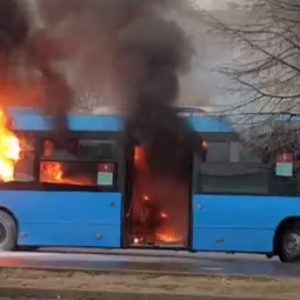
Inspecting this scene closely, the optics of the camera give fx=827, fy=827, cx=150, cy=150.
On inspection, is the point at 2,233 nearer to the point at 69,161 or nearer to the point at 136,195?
the point at 69,161

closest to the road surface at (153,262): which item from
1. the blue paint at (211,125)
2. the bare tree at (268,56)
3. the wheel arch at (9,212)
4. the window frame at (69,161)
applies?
the wheel arch at (9,212)

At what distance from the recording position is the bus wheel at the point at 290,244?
13.8 m

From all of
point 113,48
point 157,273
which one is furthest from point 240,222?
point 113,48

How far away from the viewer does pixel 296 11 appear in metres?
12.8

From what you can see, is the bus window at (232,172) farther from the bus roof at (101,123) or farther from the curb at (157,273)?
the curb at (157,273)

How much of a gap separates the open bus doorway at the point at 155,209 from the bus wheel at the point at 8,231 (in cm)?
193

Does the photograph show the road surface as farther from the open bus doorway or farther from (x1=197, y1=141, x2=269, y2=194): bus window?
(x1=197, y1=141, x2=269, y2=194): bus window

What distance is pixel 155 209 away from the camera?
13.8 m

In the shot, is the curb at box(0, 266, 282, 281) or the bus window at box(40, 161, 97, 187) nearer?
the curb at box(0, 266, 282, 281)

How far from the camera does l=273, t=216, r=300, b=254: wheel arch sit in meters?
13.7

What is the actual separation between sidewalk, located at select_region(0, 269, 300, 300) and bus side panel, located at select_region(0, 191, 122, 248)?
10.6ft

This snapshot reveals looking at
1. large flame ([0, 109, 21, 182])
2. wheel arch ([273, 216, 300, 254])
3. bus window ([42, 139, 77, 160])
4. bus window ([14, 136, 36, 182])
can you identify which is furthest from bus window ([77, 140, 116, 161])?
wheel arch ([273, 216, 300, 254])

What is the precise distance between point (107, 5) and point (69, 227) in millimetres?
5114

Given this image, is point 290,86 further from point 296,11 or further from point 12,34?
point 12,34
